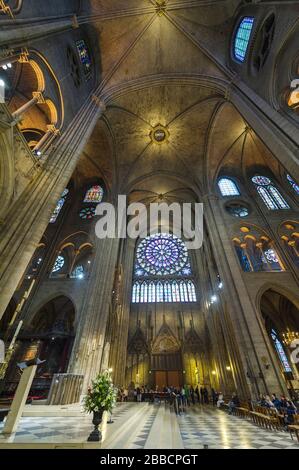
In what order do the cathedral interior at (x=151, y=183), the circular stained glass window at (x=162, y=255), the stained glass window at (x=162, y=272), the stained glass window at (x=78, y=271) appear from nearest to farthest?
the cathedral interior at (x=151, y=183) → the stained glass window at (x=78, y=271) → the stained glass window at (x=162, y=272) → the circular stained glass window at (x=162, y=255)

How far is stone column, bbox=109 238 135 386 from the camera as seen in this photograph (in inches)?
643

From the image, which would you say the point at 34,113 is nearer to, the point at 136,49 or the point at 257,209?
the point at 136,49

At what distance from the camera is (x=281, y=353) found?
51.1ft

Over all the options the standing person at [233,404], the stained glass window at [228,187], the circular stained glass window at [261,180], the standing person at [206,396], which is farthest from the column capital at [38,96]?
the standing person at [206,396]

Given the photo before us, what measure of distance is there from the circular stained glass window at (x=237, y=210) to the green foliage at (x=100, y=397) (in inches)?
599

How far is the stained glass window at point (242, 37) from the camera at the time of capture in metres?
12.0

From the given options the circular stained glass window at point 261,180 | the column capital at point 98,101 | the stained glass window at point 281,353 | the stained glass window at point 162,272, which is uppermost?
the circular stained glass window at point 261,180

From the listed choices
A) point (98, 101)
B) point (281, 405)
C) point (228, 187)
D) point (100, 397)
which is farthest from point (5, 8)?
point (228, 187)

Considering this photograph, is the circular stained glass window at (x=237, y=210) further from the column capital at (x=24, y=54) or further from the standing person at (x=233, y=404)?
the column capital at (x=24, y=54)

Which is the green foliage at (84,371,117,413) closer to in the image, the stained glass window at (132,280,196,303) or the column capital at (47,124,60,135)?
the column capital at (47,124,60,135)

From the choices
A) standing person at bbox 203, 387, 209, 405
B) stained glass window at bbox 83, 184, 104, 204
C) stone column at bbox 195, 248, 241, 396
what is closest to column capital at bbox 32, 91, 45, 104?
stained glass window at bbox 83, 184, 104, 204

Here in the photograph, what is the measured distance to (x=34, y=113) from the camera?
11.9m

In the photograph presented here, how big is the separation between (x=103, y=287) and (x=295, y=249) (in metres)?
12.9

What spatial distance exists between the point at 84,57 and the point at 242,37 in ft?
31.5
